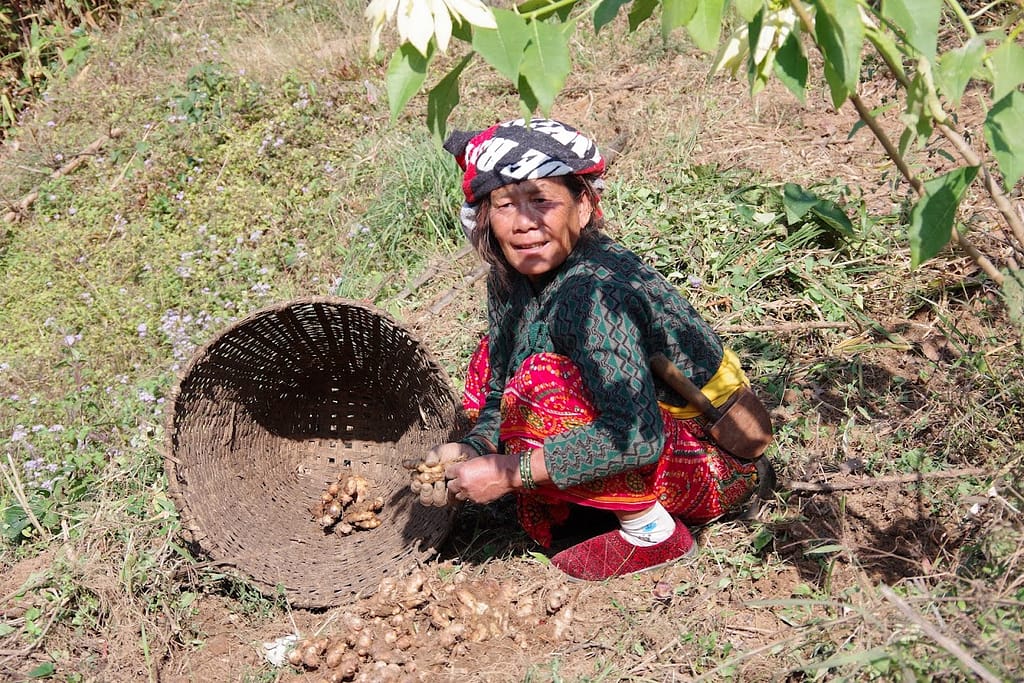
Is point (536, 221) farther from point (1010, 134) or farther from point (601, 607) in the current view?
point (1010, 134)

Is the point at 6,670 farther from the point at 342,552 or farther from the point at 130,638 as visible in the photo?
the point at 342,552

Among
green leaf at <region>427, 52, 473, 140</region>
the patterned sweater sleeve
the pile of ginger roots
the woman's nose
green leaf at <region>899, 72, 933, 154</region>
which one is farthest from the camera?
the pile of ginger roots

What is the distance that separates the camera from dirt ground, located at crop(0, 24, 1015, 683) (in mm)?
2189

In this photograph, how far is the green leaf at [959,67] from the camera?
1209mm

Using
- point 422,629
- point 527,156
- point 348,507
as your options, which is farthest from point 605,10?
point 348,507

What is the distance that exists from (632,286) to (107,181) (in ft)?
12.1

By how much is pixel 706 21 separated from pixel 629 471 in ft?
4.35

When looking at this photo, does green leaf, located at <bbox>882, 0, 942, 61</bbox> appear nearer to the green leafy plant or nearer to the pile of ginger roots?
the green leafy plant

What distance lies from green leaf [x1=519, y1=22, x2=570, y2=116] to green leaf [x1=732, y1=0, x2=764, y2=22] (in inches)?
8.0

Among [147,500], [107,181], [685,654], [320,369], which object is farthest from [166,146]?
[685,654]

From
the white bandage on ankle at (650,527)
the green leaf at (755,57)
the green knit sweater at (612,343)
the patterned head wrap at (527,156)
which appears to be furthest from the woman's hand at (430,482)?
the green leaf at (755,57)

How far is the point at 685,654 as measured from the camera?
212 cm

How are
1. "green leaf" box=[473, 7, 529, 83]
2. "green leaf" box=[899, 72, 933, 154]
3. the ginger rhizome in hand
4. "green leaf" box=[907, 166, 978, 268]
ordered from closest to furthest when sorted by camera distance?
"green leaf" box=[473, 7, 529, 83], "green leaf" box=[899, 72, 933, 154], "green leaf" box=[907, 166, 978, 268], the ginger rhizome in hand

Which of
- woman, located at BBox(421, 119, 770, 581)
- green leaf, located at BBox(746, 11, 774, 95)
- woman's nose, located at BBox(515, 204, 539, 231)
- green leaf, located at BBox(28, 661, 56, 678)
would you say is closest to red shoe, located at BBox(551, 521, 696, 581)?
woman, located at BBox(421, 119, 770, 581)
